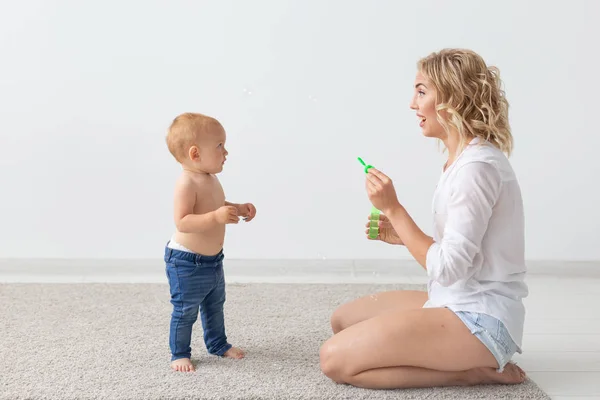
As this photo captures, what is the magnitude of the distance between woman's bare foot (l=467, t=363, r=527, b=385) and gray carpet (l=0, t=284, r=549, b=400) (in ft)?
0.05

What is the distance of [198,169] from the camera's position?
1668 millimetres

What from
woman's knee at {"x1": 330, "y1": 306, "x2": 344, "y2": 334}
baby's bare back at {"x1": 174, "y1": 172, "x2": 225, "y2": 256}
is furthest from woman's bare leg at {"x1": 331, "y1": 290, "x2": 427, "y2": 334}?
baby's bare back at {"x1": 174, "y1": 172, "x2": 225, "y2": 256}

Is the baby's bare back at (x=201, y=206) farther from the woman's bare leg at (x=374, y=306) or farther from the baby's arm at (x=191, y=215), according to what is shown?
the woman's bare leg at (x=374, y=306)

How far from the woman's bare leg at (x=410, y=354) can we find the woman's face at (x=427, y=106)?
0.37 metres

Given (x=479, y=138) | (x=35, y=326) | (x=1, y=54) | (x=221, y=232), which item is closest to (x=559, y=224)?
(x=479, y=138)

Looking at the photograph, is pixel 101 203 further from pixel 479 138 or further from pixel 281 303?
pixel 479 138

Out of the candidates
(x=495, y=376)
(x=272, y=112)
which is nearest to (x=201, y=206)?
(x=495, y=376)

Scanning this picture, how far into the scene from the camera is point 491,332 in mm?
1537

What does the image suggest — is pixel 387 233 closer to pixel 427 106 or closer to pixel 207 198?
pixel 427 106

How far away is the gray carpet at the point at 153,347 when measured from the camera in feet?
5.09

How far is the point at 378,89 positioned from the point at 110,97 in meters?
0.94

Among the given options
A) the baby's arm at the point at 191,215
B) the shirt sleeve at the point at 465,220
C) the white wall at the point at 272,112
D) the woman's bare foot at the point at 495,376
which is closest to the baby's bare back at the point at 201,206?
the baby's arm at the point at 191,215

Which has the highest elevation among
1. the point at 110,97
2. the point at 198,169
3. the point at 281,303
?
the point at 110,97

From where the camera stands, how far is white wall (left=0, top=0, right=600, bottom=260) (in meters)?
2.75
